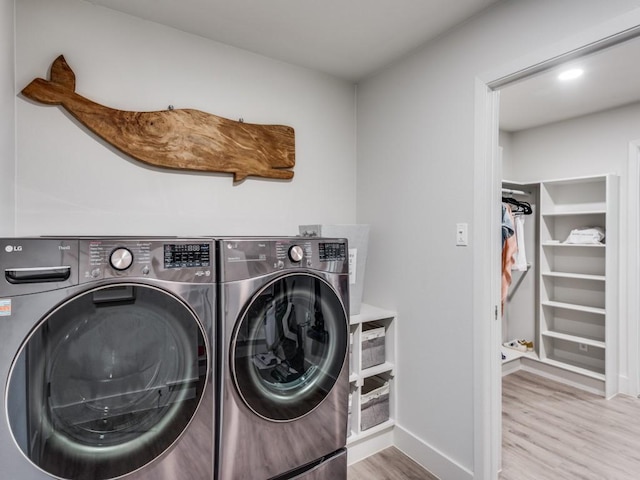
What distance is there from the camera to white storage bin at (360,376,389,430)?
A: 2.15 metres

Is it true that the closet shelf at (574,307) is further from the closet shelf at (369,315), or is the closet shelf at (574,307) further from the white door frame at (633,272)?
the closet shelf at (369,315)

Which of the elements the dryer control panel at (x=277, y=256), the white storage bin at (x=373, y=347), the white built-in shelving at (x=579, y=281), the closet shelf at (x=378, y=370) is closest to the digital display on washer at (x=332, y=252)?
the dryer control panel at (x=277, y=256)

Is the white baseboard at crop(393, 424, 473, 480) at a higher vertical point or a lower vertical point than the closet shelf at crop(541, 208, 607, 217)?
lower

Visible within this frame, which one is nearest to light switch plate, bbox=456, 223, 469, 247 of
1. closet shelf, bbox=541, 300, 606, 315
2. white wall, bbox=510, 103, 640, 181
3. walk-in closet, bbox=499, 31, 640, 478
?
walk-in closet, bbox=499, 31, 640, 478

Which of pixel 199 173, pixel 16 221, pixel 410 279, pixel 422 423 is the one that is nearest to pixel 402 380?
pixel 422 423

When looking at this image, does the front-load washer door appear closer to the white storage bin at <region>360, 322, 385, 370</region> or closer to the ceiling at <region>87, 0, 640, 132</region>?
the white storage bin at <region>360, 322, 385, 370</region>

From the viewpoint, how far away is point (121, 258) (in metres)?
1.13

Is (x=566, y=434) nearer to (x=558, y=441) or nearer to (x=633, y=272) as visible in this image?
(x=558, y=441)

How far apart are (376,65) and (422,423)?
2261 mm

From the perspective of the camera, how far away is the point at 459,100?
1.88 m

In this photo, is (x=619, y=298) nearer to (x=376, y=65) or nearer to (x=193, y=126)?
(x=376, y=65)

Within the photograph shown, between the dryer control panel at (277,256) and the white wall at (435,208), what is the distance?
2.17ft

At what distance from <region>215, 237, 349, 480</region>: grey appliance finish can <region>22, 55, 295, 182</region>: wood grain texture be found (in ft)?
2.72

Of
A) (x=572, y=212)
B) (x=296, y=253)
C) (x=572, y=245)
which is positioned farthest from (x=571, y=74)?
(x=296, y=253)
